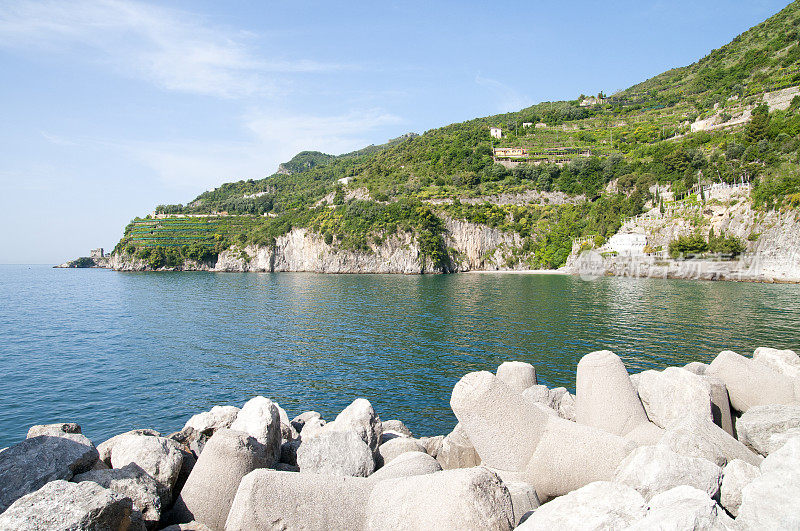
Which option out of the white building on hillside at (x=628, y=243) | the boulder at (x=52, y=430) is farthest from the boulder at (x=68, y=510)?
the white building on hillside at (x=628, y=243)

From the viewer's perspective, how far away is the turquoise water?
1798 centimetres

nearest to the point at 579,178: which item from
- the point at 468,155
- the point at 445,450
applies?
the point at 468,155

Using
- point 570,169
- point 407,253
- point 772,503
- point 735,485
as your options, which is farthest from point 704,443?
point 570,169

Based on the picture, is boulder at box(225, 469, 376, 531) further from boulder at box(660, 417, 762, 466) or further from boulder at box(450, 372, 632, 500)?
boulder at box(660, 417, 762, 466)

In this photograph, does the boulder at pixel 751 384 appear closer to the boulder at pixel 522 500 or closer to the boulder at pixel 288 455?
the boulder at pixel 522 500

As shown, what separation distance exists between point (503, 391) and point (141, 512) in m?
5.80

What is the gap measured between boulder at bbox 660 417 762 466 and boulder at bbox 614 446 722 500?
0.76m

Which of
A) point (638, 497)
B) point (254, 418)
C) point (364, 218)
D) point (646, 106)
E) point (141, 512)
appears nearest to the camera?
point (638, 497)

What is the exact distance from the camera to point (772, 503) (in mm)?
4293

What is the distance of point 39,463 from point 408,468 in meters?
5.55

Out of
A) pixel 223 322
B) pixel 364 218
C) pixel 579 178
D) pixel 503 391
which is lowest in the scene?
pixel 223 322

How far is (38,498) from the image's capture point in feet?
15.4

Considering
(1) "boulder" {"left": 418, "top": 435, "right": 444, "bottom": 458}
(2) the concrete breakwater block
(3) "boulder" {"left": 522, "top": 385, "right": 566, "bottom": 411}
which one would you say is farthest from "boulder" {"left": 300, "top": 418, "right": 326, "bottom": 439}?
(2) the concrete breakwater block

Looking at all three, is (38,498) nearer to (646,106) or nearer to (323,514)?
(323,514)
